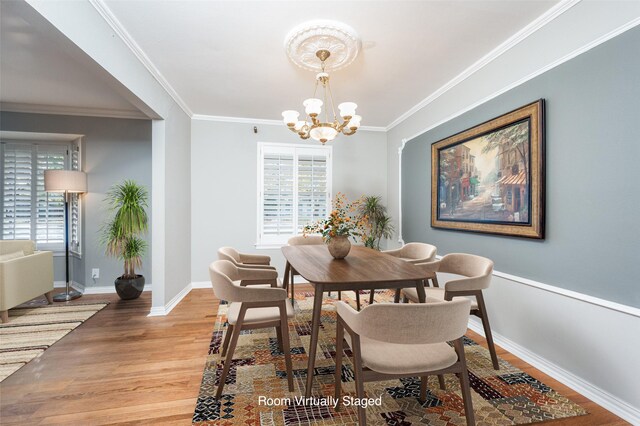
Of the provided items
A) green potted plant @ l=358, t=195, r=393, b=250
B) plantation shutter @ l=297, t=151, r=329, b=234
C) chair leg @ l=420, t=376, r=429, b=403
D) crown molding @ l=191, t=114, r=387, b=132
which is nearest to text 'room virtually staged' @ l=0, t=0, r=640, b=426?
chair leg @ l=420, t=376, r=429, b=403

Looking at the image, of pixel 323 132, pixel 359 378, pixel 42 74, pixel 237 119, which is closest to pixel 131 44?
pixel 42 74

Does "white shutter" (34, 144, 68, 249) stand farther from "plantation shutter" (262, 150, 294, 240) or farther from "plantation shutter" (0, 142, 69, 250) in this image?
"plantation shutter" (262, 150, 294, 240)

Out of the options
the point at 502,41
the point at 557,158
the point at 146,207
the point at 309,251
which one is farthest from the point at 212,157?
the point at 557,158

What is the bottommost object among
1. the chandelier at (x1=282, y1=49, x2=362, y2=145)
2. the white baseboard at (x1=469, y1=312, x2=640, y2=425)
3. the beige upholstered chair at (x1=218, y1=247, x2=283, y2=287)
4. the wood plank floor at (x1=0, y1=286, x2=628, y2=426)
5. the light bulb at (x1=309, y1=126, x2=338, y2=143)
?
the wood plank floor at (x1=0, y1=286, x2=628, y2=426)

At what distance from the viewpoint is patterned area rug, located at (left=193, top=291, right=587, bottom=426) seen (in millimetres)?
1662

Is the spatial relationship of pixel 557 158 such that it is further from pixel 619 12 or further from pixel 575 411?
pixel 575 411

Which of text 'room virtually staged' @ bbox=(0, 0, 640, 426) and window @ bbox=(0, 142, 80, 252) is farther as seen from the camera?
window @ bbox=(0, 142, 80, 252)

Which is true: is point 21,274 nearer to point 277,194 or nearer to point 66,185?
point 66,185

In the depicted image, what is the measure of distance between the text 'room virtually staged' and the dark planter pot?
0.02 meters

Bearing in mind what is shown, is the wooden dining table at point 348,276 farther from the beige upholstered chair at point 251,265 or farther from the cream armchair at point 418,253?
the cream armchair at point 418,253

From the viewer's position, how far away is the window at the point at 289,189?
183 inches

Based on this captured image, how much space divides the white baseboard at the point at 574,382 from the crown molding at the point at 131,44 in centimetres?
420

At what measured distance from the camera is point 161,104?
3.23 metres

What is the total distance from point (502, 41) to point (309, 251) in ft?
8.55
